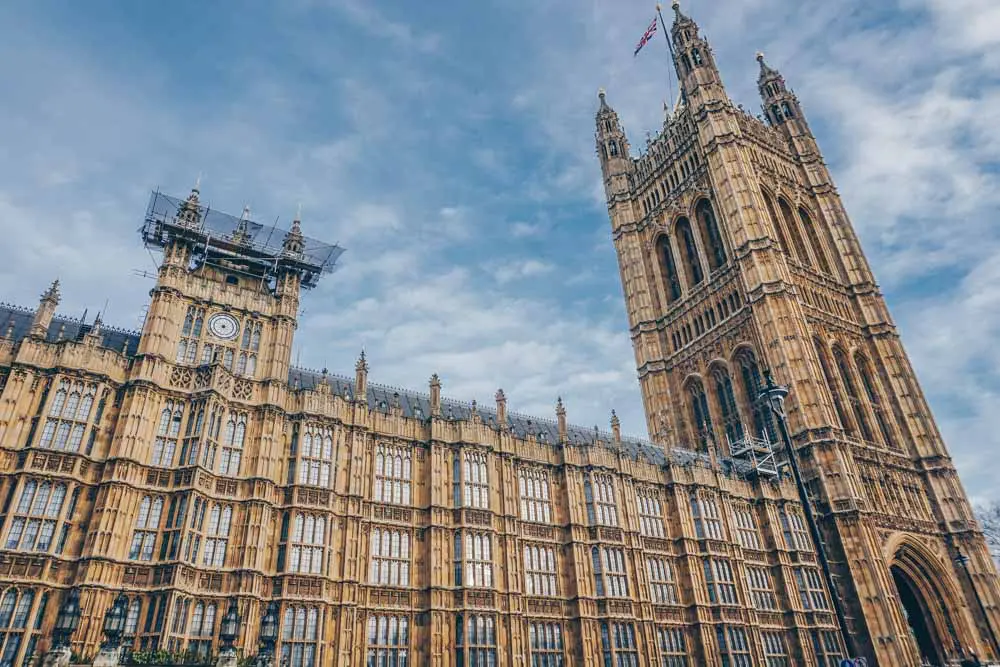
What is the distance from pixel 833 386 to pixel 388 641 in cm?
4486

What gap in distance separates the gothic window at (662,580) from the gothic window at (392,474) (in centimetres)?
1655

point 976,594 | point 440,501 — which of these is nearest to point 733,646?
point 440,501

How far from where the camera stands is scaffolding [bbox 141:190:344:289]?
36844 mm

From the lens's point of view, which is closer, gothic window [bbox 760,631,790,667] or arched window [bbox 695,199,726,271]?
gothic window [bbox 760,631,790,667]

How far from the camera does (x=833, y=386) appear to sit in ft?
193

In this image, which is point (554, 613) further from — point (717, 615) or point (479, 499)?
point (717, 615)

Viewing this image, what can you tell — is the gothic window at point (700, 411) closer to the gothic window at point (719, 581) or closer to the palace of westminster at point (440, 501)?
the palace of westminster at point (440, 501)

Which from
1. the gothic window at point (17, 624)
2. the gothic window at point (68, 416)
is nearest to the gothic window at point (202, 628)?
the gothic window at point (17, 624)

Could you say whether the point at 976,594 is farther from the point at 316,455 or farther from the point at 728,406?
the point at 316,455

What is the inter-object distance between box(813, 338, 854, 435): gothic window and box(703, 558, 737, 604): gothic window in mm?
19760

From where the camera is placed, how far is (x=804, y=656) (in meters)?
43.1

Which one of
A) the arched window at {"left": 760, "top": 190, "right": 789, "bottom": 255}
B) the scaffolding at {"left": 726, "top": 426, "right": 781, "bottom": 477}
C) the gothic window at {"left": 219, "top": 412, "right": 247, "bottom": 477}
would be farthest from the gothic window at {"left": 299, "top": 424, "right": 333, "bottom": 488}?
the arched window at {"left": 760, "top": 190, "right": 789, "bottom": 255}

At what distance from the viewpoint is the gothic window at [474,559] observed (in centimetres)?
3488

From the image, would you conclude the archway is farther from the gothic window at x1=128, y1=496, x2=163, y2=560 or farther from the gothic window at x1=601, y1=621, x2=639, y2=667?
the gothic window at x1=128, y1=496, x2=163, y2=560
